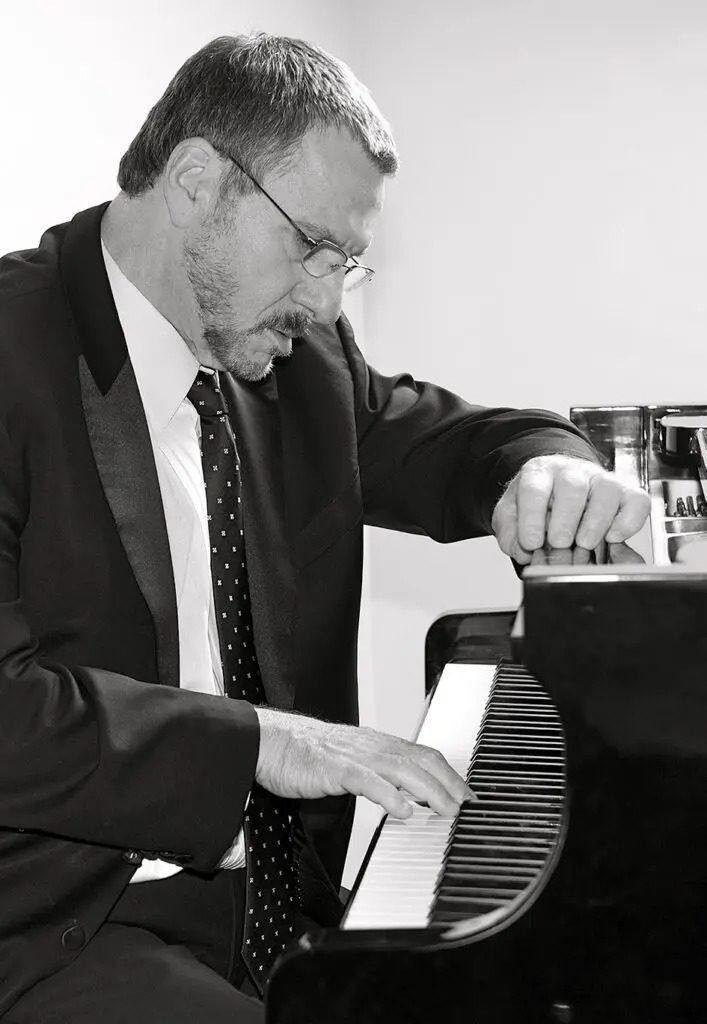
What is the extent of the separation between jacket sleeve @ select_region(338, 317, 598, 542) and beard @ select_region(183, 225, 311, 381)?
29 cm

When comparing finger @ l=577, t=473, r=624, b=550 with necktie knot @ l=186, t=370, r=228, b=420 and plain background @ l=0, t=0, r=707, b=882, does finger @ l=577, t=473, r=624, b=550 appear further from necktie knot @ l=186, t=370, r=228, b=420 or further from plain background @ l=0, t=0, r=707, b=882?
plain background @ l=0, t=0, r=707, b=882

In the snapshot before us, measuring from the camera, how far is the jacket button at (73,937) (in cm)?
133

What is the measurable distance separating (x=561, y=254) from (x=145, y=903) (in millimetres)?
2410

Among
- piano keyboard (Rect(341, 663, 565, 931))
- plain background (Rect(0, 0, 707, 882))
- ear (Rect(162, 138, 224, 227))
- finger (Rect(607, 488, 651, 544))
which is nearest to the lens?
piano keyboard (Rect(341, 663, 565, 931))

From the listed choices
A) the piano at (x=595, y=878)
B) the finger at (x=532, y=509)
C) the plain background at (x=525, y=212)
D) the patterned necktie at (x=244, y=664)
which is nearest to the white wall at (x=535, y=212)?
the plain background at (x=525, y=212)

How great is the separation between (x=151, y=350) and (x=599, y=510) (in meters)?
0.56

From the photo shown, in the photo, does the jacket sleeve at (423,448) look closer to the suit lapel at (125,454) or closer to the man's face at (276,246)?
the man's face at (276,246)

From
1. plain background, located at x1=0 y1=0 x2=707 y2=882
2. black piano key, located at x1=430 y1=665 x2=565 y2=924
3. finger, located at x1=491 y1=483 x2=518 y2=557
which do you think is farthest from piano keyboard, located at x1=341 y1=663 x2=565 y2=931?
plain background, located at x1=0 y1=0 x2=707 y2=882

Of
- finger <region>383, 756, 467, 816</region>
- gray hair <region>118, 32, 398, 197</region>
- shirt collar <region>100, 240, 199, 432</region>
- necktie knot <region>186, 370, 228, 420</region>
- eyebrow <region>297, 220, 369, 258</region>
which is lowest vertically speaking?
finger <region>383, 756, 467, 816</region>

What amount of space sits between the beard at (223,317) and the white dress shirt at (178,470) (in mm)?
41

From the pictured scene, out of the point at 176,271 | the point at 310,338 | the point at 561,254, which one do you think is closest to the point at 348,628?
the point at 310,338

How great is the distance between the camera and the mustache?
156 cm


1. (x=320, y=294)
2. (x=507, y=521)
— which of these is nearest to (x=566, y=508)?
(x=507, y=521)

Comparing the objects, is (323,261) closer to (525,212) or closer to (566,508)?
(566,508)
